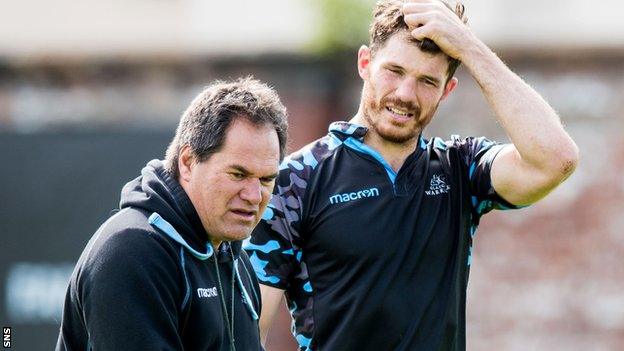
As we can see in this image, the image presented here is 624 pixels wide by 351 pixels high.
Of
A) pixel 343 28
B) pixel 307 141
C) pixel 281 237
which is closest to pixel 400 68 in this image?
pixel 281 237

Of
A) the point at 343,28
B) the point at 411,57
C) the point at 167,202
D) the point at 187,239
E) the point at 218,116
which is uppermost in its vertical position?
the point at 343,28

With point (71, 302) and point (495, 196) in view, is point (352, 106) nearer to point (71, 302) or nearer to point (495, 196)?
point (495, 196)

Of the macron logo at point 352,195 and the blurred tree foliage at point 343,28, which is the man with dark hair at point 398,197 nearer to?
the macron logo at point 352,195

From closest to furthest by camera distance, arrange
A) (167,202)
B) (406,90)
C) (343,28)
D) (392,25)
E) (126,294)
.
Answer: (126,294)
(167,202)
(406,90)
(392,25)
(343,28)

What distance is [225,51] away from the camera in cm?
924

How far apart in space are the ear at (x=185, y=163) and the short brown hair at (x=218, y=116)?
0.01 m

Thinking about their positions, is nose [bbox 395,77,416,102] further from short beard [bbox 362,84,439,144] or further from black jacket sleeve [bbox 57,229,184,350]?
black jacket sleeve [bbox 57,229,184,350]

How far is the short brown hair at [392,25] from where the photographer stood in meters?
4.20

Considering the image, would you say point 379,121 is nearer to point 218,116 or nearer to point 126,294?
point 218,116

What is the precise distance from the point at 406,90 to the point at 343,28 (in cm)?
504

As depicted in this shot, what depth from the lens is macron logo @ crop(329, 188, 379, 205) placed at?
169 inches

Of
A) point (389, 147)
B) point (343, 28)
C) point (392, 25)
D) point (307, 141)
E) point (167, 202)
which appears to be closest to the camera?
point (167, 202)

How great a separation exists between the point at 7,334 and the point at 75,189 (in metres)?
1.27

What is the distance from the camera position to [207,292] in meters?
3.59
